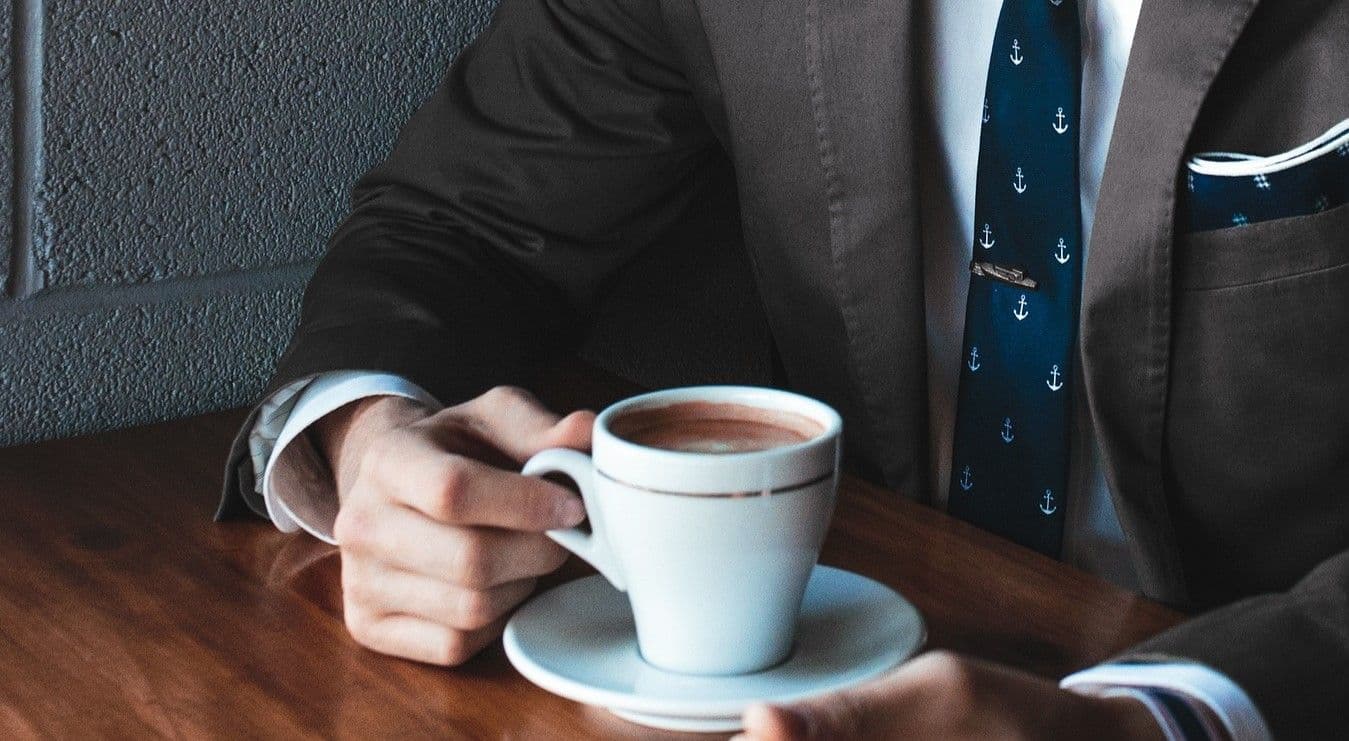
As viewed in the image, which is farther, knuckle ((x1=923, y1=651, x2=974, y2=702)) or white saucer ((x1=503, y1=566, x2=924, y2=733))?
white saucer ((x1=503, y1=566, x2=924, y2=733))

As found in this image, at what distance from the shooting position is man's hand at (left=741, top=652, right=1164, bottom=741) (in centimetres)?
57

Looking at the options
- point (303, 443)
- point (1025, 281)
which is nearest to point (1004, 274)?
point (1025, 281)

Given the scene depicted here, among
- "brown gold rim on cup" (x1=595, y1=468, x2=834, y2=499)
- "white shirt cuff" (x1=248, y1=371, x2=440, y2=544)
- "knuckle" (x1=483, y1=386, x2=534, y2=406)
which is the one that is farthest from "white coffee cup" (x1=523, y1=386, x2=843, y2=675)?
"white shirt cuff" (x1=248, y1=371, x2=440, y2=544)

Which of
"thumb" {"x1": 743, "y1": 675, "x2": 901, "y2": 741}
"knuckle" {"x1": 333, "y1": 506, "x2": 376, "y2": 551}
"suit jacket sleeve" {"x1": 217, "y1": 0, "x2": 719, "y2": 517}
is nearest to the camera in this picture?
"thumb" {"x1": 743, "y1": 675, "x2": 901, "y2": 741}

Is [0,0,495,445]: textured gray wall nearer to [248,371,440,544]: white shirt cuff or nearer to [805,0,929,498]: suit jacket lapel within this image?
[248,371,440,544]: white shirt cuff

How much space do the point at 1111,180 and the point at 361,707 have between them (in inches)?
24.0

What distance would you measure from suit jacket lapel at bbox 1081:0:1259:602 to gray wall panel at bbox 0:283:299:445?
2.33 ft

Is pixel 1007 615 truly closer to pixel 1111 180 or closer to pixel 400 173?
pixel 1111 180

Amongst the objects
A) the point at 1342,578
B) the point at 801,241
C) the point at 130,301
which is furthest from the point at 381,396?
the point at 1342,578

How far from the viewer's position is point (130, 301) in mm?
1257

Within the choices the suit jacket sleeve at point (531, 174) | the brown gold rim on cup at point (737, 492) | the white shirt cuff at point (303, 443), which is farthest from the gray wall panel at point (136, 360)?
the brown gold rim on cup at point (737, 492)

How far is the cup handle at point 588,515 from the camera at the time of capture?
788 mm

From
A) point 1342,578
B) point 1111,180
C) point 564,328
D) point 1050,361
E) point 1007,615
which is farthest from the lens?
point 564,328

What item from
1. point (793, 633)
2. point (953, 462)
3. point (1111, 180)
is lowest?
point (953, 462)
